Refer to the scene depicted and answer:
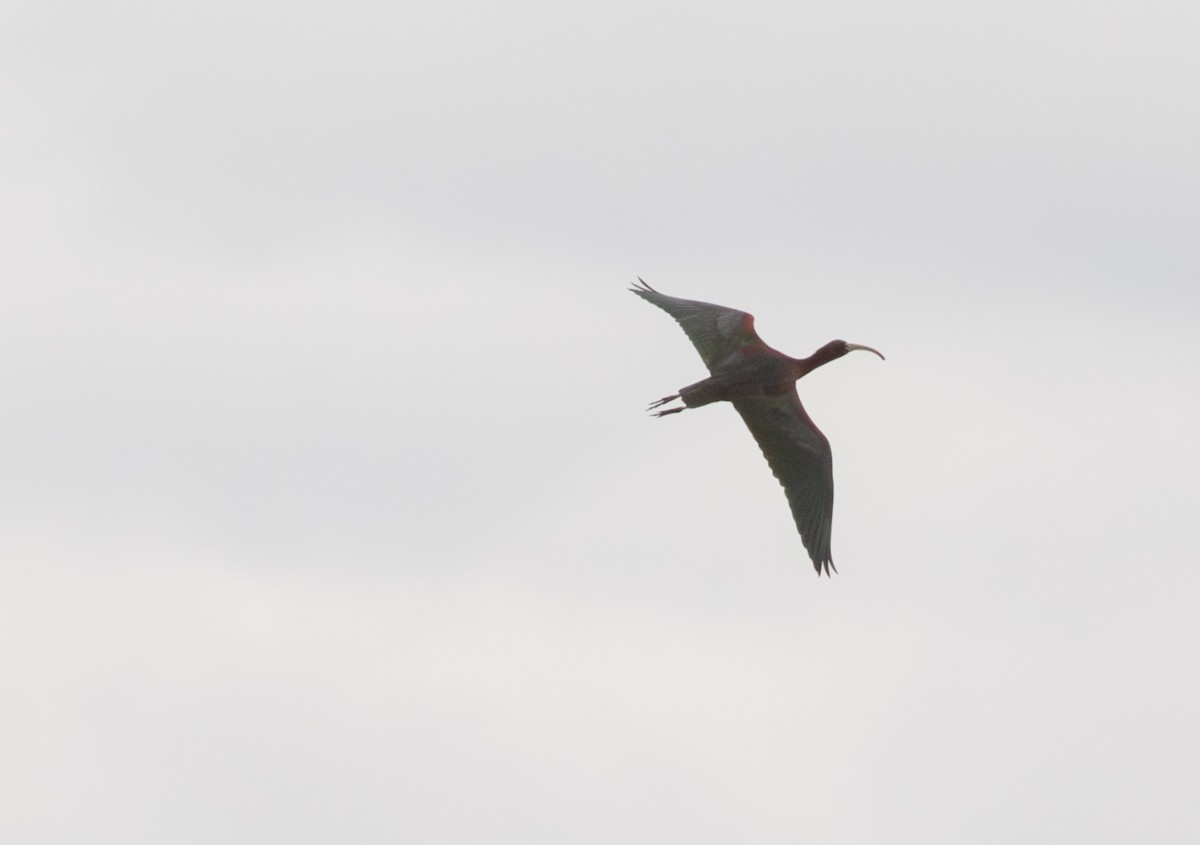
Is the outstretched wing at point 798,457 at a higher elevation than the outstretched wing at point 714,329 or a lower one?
lower

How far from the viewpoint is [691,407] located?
1545 inches

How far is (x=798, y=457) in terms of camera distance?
3966 centimetres

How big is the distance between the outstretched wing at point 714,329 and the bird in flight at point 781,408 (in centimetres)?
2

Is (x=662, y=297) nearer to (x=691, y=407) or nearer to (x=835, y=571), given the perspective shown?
(x=691, y=407)

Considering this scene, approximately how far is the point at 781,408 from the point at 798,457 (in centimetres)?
96

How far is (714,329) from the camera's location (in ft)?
133

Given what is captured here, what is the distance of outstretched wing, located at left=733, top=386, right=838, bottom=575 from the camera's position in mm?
39438

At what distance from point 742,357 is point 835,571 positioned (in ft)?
14.2

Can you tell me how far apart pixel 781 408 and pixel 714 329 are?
2.03 meters

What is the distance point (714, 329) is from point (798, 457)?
2.92 metres

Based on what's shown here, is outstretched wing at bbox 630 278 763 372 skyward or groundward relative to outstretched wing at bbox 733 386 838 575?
skyward

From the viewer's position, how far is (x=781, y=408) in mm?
39750

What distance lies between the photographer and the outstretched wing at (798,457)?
129 feet

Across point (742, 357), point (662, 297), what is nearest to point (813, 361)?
point (742, 357)
